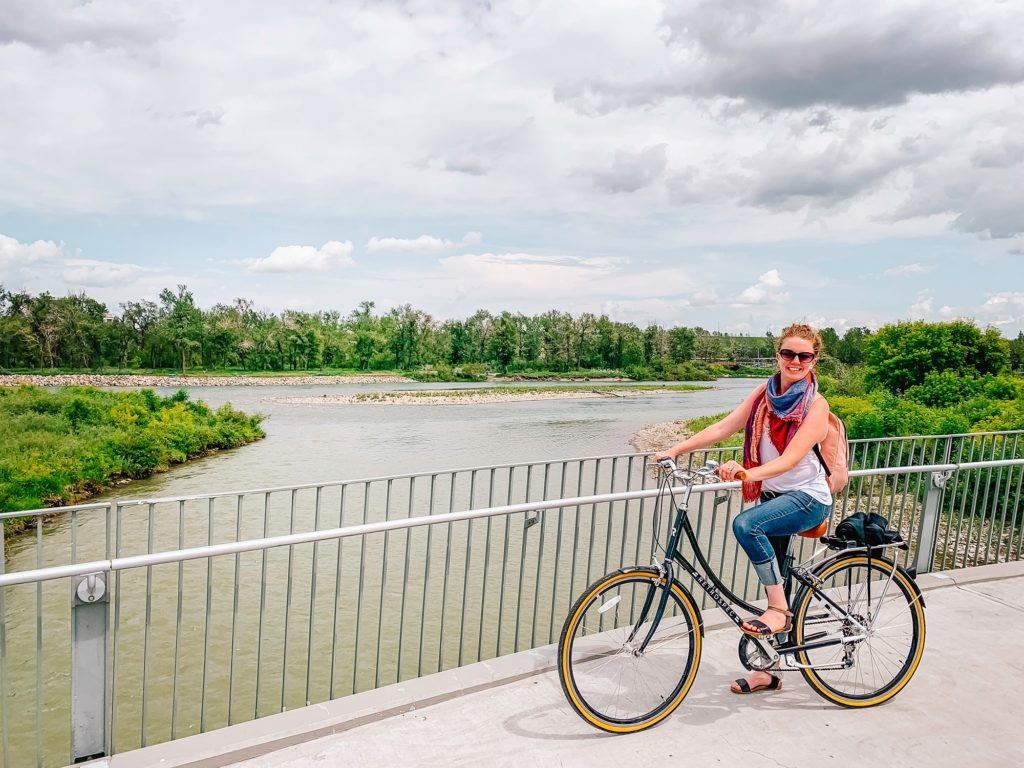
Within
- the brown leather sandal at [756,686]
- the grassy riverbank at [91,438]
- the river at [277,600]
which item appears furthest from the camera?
the grassy riverbank at [91,438]

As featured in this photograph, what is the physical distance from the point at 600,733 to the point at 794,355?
191 centimetres

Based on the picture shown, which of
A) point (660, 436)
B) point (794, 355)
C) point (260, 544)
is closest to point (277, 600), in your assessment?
point (260, 544)

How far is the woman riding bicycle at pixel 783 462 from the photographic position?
3213mm

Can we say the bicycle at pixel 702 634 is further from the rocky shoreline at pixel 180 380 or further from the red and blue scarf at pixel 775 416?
the rocky shoreline at pixel 180 380

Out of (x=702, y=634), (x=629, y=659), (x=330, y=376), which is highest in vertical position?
(x=702, y=634)

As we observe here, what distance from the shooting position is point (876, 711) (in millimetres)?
3465

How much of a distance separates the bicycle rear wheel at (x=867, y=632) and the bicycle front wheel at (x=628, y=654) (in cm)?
60

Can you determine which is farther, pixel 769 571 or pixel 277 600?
pixel 277 600

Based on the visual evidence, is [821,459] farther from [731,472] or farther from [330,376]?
[330,376]

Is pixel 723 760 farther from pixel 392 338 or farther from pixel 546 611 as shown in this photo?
pixel 392 338

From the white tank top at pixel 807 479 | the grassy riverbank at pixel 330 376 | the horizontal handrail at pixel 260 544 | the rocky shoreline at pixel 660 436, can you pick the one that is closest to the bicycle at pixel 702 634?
the white tank top at pixel 807 479

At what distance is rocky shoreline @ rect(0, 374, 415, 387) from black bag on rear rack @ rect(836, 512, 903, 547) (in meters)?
72.7

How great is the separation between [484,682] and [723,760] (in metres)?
1.15

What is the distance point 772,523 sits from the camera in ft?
10.8
